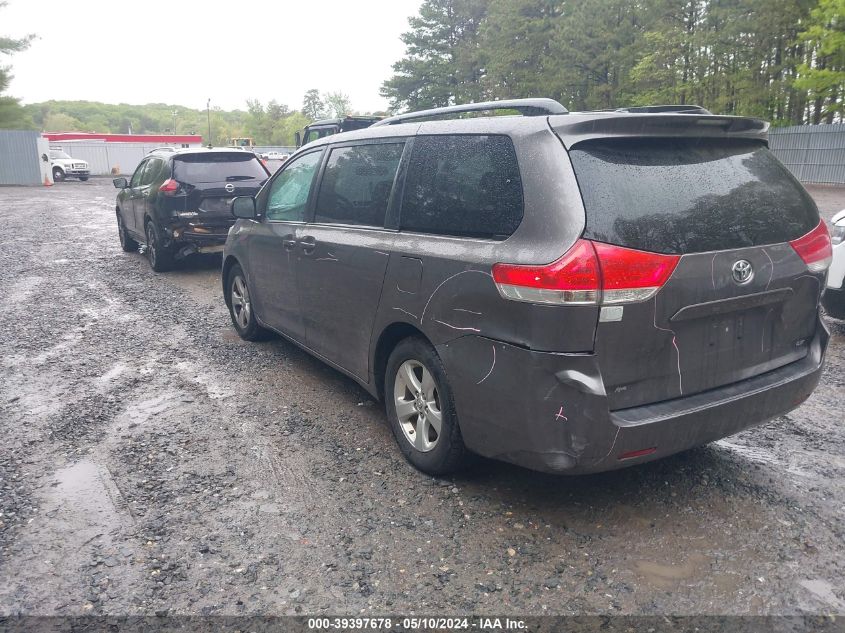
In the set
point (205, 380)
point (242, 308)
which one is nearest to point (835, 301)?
point (242, 308)

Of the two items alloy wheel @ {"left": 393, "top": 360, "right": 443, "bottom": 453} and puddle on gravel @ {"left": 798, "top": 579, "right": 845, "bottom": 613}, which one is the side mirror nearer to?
alloy wheel @ {"left": 393, "top": 360, "right": 443, "bottom": 453}

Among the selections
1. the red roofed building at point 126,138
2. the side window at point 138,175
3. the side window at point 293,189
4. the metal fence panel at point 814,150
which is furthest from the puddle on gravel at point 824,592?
the red roofed building at point 126,138

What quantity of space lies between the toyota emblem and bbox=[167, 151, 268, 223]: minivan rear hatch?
8.03m

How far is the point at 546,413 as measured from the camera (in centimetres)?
290

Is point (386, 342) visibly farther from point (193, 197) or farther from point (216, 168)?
point (216, 168)

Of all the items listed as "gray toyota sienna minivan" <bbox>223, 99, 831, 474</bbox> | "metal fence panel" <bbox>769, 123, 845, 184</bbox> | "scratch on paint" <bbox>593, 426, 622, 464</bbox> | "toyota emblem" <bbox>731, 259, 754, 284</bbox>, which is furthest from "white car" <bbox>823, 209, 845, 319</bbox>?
"metal fence panel" <bbox>769, 123, 845, 184</bbox>

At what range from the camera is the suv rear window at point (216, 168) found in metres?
9.93

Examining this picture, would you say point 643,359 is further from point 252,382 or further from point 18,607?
point 252,382

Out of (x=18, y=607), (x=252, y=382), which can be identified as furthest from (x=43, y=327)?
(x=18, y=607)

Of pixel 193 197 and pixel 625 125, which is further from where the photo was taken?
→ pixel 193 197

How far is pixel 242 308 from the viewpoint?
252 inches

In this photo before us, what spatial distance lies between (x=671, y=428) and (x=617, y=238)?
0.86 m

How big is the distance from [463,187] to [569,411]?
1265 mm

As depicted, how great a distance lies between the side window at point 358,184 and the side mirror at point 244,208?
1.13 metres
